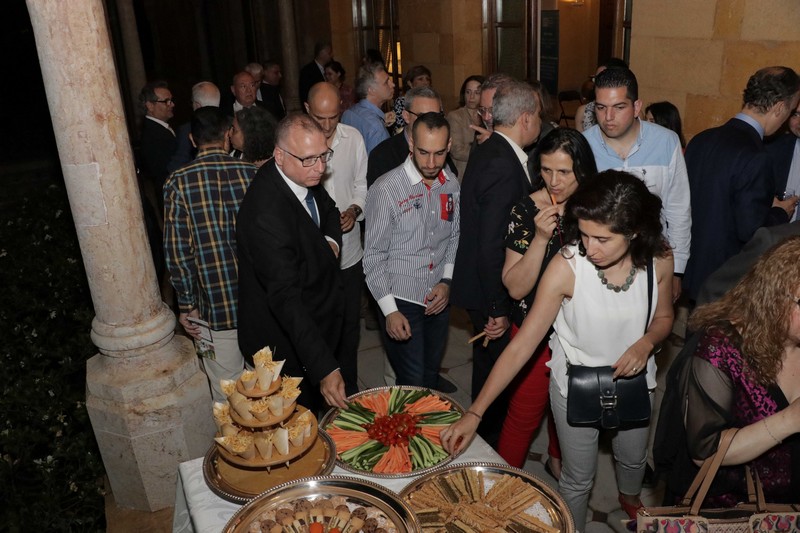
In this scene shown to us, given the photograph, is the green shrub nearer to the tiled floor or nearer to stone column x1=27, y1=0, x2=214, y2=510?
the tiled floor

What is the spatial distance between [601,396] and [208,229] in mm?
2084

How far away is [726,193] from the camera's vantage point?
3771mm

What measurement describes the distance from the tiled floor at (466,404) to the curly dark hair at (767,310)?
1.50 m

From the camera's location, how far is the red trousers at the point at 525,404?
316 centimetres

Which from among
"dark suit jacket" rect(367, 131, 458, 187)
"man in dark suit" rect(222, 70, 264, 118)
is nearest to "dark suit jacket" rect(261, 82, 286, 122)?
"man in dark suit" rect(222, 70, 264, 118)

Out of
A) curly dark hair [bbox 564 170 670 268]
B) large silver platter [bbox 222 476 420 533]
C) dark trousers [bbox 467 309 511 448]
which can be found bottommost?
dark trousers [bbox 467 309 511 448]

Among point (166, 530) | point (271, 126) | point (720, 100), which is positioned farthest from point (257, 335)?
point (720, 100)

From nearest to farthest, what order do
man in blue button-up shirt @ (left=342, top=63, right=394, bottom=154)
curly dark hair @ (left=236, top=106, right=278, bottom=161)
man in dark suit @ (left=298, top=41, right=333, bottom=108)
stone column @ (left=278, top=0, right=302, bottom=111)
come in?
curly dark hair @ (left=236, top=106, right=278, bottom=161)
man in blue button-up shirt @ (left=342, top=63, right=394, bottom=154)
man in dark suit @ (left=298, top=41, right=333, bottom=108)
stone column @ (left=278, top=0, right=302, bottom=111)

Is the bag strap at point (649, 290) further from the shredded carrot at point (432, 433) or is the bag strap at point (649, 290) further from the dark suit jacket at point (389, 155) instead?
the dark suit jacket at point (389, 155)

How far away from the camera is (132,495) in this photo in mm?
3496

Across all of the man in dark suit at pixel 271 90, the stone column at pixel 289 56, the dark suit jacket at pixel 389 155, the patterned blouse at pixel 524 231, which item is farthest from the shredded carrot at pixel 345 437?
the stone column at pixel 289 56

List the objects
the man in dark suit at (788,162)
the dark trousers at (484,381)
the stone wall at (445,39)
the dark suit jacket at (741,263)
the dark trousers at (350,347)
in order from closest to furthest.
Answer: the dark suit jacket at (741,263) → the dark trousers at (484,381) → the dark trousers at (350,347) → the man in dark suit at (788,162) → the stone wall at (445,39)

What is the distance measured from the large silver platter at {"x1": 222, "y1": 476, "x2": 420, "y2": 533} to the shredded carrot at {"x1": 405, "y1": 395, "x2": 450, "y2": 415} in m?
0.49

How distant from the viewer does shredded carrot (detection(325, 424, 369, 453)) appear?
2.32m
